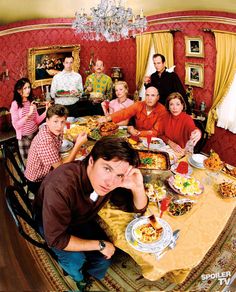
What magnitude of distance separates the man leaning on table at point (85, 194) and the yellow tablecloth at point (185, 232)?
0.28ft

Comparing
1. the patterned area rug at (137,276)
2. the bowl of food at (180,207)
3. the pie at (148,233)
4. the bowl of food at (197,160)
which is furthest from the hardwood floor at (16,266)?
the bowl of food at (197,160)

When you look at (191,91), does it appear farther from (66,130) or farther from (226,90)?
(66,130)

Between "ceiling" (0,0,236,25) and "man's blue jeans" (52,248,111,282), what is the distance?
1205mm

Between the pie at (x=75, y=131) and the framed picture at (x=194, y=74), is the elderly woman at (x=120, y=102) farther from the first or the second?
the framed picture at (x=194, y=74)

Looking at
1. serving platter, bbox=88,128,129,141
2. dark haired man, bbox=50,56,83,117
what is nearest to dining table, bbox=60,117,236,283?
serving platter, bbox=88,128,129,141

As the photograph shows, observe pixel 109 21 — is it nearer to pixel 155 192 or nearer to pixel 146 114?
pixel 146 114

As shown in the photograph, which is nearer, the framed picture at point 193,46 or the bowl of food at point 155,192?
the bowl of food at point 155,192

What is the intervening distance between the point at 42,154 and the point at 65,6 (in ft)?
3.06

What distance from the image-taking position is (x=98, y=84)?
2254 millimetres

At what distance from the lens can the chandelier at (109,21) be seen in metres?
1.80

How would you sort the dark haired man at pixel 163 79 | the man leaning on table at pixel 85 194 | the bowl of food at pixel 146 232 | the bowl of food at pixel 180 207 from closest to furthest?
the man leaning on table at pixel 85 194 → the bowl of food at pixel 146 232 → the bowl of food at pixel 180 207 → the dark haired man at pixel 163 79

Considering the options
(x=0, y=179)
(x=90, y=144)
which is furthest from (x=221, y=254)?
(x=0, y=179)

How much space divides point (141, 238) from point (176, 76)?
172 centimetres

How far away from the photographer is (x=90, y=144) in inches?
70.8
